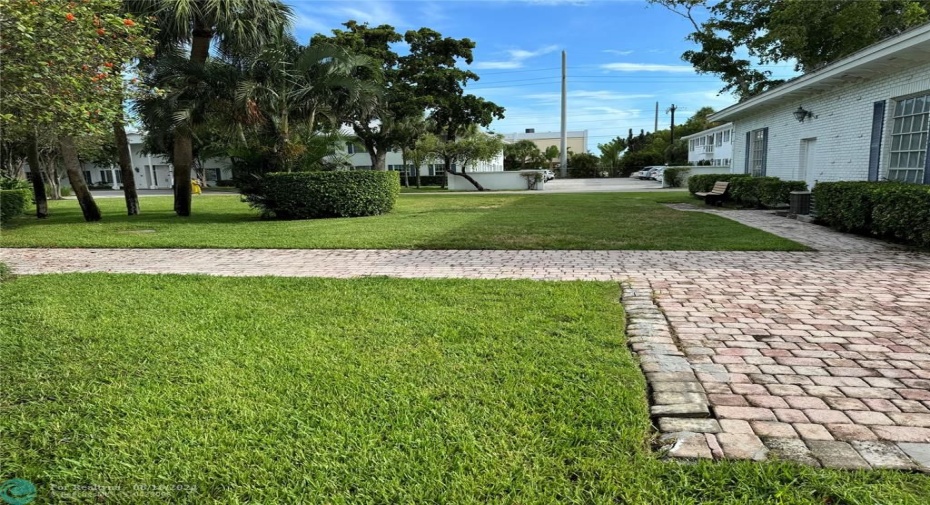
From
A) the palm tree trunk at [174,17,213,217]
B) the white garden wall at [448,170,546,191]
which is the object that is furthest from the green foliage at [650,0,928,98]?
the palm tree trunk at [174,17,213,217]

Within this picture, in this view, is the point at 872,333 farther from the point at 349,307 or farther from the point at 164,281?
the point at 164,281

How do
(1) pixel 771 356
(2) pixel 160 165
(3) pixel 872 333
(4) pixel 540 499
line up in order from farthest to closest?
1. (2) pixel 160 165
2. (3) pixel 872 333
3. (1) pixel 771 356
4. (4) pixel 540 499

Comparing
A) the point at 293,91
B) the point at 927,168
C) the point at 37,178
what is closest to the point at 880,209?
the point at 927,168

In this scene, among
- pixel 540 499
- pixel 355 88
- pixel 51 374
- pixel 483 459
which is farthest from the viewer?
pixel 355 88

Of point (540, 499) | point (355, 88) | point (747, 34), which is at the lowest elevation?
point (540, 499)

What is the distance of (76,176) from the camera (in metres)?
13.6

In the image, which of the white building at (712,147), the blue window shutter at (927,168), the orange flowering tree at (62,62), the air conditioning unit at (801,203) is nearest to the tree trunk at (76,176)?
the orange flowering tree at (62,62)

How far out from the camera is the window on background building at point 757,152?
56.5ft

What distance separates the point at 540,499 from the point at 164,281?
5644mm

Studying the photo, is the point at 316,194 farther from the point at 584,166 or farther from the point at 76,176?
the point at 584,166

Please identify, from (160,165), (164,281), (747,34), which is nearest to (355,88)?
(164,281)

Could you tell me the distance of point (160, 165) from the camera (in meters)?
51.2

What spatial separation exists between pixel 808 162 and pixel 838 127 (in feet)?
6.00

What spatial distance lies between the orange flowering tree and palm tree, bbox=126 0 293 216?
6.40 m
